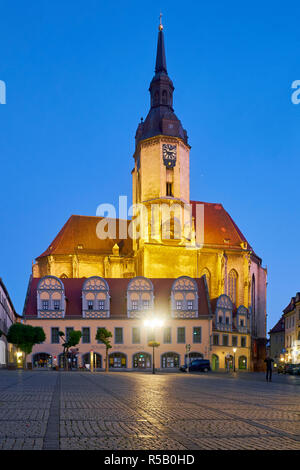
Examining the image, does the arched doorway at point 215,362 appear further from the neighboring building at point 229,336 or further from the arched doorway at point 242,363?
the arched doorway at point 242,363

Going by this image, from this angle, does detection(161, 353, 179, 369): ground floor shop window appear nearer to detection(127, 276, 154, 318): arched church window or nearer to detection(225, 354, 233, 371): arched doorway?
detection(127, 276, 154, 318): arched church window

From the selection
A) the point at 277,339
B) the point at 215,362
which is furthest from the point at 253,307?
the point at 215,362

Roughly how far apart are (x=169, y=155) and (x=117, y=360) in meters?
31.5

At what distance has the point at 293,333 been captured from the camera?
266 ft

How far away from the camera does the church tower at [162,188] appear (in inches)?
3127

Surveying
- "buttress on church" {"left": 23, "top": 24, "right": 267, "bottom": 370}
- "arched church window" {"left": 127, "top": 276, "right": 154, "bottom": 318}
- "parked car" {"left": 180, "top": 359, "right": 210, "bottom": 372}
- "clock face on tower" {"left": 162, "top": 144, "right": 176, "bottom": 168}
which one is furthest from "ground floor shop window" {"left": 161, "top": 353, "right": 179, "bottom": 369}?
"clock face on tower" {"left": 162, "top": 144, "right": 176, "bottom": 168}

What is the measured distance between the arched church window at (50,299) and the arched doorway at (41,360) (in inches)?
164

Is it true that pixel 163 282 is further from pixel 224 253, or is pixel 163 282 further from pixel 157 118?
pixel 157 118

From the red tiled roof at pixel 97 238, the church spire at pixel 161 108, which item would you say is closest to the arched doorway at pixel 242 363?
the red tiled roof at pixel 97 238

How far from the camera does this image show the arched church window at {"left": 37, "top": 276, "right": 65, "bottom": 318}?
6638cm
